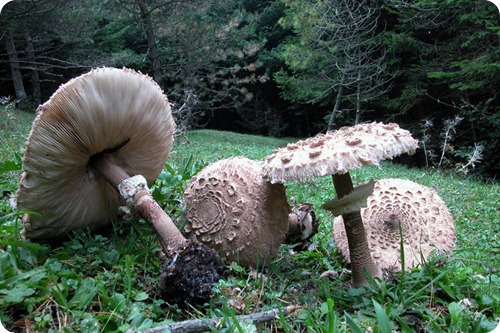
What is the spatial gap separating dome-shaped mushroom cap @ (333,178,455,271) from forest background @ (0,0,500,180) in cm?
1035

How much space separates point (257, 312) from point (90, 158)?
129 cm

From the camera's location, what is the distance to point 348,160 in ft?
5.77

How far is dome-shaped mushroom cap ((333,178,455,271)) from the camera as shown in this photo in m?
2.50

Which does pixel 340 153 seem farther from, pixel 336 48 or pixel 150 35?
pixel 150 35

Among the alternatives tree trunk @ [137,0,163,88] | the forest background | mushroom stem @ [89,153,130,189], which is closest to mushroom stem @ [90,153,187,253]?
mushroom stem @ [89,153,130,189]

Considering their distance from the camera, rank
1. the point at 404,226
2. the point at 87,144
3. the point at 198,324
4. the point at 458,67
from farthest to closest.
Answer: the point at 458,67, the point at 404,226, the point at 87,144, the point at 198,324

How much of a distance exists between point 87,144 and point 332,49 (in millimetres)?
14594

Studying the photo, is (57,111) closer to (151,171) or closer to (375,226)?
(151,171)

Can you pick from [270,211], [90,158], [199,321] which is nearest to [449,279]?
[270,211]

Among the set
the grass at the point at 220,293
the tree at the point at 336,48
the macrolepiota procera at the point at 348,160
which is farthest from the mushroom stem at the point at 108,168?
the tree at the point at 336,48

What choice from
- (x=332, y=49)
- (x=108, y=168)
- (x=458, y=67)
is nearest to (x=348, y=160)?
(x=108, y=168)

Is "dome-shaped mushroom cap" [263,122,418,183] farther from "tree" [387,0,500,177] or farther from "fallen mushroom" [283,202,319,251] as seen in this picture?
"tree" [387,0,500,177]

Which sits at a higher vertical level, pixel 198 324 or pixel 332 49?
pixel 332 49

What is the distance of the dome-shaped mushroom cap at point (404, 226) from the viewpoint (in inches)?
98.3
